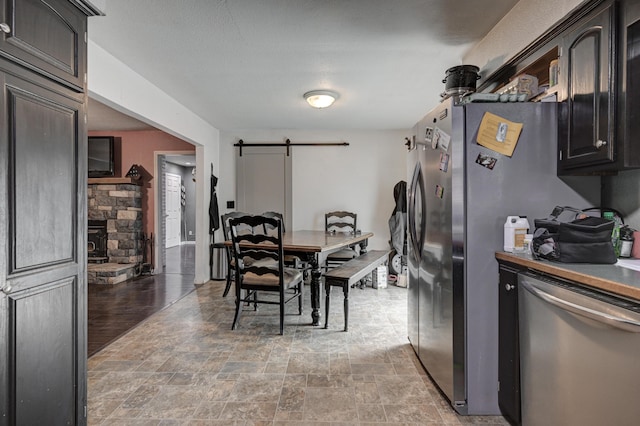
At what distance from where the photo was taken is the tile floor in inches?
69.2

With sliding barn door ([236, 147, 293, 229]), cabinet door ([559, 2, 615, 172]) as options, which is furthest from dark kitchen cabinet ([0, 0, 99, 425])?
sliding barn door ([236, 147, 293, 229])

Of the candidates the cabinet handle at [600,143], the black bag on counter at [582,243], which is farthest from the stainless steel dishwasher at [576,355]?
the cabinet handle at [600,143]

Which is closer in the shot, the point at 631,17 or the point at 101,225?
the point at 631,17

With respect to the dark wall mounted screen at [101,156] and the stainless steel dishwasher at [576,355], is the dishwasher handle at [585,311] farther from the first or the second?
the dark wall mounted screen at [101,156]

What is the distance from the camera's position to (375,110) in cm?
421

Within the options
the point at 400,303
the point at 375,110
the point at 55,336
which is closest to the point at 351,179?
the point at 375,110

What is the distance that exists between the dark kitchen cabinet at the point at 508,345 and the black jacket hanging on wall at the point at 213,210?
160 inches

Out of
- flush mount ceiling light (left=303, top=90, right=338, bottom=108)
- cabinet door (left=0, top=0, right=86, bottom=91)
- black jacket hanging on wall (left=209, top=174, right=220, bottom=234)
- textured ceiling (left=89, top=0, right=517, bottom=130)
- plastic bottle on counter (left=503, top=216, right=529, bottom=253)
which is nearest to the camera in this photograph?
cabinet door (left=0, top=0, right=86, bottom=91)

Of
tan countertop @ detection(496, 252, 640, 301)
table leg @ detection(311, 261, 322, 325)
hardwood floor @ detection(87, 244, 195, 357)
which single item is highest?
tan countertop @ detection(496, 252, 640, 301)

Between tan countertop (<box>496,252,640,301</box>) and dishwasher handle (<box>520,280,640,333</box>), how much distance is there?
0.24ft

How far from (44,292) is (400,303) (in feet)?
10.8

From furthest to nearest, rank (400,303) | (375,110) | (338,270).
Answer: (375,110) → (400,303) → (338,270)

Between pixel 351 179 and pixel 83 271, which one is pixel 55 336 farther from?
pixel 351 179

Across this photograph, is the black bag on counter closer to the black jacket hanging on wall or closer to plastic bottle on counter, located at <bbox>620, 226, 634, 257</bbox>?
plastic bottle on counter, located at <bbox>620, 226, 634, 257</bbox>
